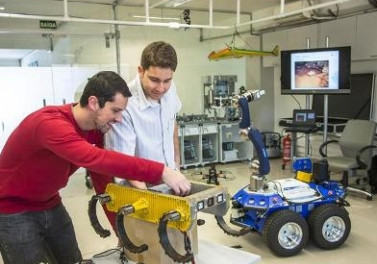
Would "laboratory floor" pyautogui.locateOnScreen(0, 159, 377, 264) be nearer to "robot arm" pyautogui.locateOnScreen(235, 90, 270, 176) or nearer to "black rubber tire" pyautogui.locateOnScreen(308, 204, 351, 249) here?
"black rubber tire" pyautogui.locateOnScreen(308, 204, 351, 249)

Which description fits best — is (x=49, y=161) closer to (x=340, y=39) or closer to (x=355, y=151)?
(x=355, y=151)

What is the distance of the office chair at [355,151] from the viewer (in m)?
4.94

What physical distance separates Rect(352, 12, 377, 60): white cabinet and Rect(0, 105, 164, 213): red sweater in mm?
5179

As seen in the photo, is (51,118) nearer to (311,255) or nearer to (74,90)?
(311,255)

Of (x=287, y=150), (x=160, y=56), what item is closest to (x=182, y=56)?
(x=287, y=150)

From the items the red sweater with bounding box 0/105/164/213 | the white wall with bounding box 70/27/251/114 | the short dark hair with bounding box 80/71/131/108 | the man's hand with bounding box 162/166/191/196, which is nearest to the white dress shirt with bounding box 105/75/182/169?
the red sweater with bounding box 0/105/164/213

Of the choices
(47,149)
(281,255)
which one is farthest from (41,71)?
(47,149)

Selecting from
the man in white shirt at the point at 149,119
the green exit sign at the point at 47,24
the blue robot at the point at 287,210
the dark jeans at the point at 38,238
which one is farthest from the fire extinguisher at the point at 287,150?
the dark jeans at the point at 38,238

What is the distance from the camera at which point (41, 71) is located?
6414mm

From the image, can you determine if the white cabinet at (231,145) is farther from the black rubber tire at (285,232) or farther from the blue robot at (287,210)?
the black rubber tire at (285,232)

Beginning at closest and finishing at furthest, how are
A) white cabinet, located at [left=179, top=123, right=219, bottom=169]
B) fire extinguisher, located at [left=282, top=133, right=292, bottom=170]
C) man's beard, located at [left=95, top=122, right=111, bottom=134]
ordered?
man's beard, located at [left=95, top=122, right=111, bottom=134] < fire extinguisher, located at [left=282, top=133, right=292, bottom=170] < white cabinet, located at [left=179, top=123, right=219, bottom=169]

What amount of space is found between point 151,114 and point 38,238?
768 millimetres

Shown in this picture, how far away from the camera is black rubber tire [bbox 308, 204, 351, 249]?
3494mm

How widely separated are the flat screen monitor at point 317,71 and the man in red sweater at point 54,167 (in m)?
4.70
